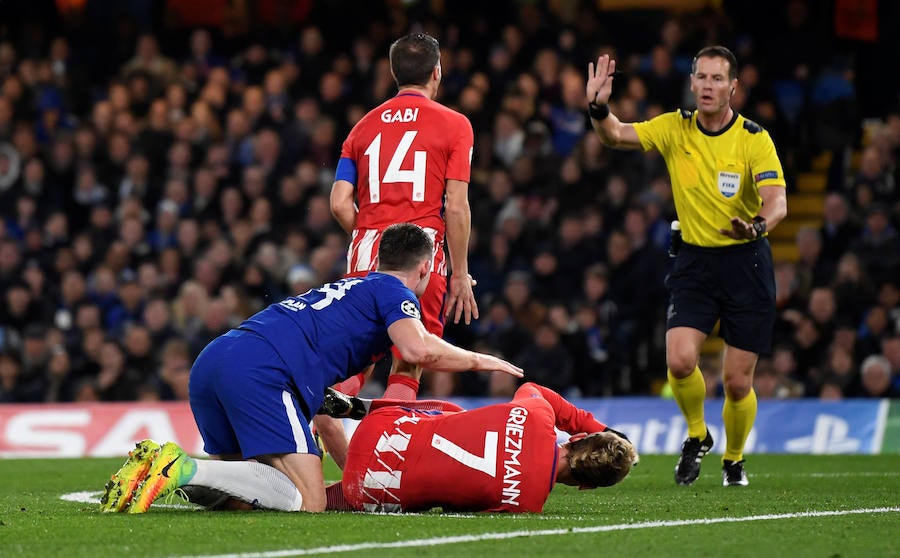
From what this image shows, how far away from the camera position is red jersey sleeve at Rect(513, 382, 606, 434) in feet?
23.0

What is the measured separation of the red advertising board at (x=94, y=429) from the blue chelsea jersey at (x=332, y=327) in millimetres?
6831

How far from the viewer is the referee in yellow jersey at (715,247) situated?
8859 millimetres

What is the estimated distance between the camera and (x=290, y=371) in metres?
6.81

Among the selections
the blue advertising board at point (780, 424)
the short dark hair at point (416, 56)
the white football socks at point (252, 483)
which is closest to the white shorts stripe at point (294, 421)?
the white football socks at point (252, 483)

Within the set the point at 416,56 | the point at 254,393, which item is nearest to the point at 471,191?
the point at 416,56

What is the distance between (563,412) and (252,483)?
150 centimetres

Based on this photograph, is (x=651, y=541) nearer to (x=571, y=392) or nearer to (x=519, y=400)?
(x=519, y=400)

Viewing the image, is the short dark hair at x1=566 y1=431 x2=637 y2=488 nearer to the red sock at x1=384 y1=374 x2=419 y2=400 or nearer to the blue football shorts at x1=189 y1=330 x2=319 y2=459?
the red sock at x1=384 y1=374 x2=419 y2=400

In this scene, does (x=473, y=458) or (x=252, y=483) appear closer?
(x=473, y=458)

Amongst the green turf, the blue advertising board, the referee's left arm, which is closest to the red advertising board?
the blue advertising board

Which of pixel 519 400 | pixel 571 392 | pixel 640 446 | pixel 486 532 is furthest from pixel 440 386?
pixel 486 532

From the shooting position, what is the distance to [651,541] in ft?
18.7

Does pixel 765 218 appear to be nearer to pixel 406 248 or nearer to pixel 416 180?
pixel 416 180

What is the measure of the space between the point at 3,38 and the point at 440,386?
29.3 feet
